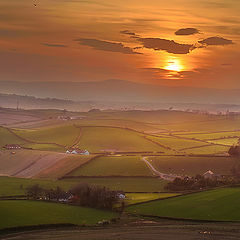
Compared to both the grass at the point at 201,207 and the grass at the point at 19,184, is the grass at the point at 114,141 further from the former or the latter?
the grass at the point at 201,207

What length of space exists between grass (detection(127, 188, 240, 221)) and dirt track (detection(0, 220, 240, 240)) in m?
4.94

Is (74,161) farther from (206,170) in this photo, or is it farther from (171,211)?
(171,211)

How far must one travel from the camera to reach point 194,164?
12688 cm

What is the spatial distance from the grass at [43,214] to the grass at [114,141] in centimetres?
8645

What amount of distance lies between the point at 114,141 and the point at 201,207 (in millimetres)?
105515

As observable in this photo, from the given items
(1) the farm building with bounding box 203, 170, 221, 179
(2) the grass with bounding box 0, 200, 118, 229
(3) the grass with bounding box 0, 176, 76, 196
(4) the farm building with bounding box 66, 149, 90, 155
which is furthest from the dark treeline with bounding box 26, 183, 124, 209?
(4) the farm building with bounding box 66, 149, 90, 155

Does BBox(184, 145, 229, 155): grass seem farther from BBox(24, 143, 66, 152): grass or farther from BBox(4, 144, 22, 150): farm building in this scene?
BBox(4, 144, 22, 150): farm building

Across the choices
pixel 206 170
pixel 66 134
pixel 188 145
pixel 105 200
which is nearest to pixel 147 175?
pixel 206 170

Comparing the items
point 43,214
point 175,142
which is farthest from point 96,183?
point 175,142

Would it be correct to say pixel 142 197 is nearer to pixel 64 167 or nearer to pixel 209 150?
pixel 64 167

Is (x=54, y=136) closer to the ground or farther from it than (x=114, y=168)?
farther from it

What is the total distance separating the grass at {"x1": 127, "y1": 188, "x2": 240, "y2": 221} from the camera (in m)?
70.1

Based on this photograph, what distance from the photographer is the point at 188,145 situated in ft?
561

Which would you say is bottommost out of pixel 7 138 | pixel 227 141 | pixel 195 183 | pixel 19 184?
pixel 227 141
